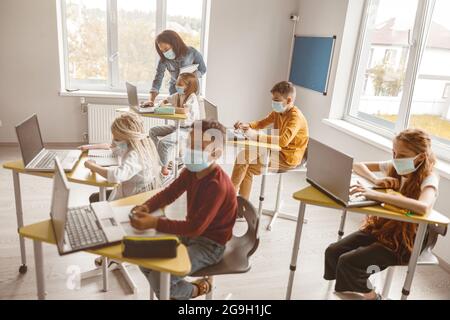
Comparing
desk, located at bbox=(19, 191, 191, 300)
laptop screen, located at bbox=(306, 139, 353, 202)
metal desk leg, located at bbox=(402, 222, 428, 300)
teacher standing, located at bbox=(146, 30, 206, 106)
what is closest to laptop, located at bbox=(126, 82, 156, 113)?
teacher standing, located at bbox=(146, 30, 206, 106)

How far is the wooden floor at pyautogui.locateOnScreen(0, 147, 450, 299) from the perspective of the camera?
2.20 meters

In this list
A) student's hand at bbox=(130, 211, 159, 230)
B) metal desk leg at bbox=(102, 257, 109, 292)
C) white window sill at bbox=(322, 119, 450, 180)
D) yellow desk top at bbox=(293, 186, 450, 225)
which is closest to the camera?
student's hand at bbox=(130, 211, 159, 230)

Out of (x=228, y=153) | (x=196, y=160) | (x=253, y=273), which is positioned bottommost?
(x=253, y=273)

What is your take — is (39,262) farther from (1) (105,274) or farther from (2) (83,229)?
(1) (105,274)

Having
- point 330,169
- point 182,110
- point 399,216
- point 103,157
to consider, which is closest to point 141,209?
point 103,157

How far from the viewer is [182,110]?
3.56m

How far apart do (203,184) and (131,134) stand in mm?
675

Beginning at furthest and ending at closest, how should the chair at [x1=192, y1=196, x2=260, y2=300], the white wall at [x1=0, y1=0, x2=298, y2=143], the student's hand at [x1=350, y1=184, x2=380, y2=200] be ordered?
the white wall at [x1=0, y1=0, x2=298, y2=143]
the student's hand at [x1=350, y1=184, x2=380, y2=200]
the chair at [x1=192, y1=196, x2=260, y2=300]

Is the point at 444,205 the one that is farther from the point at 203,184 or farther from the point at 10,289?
the point at 10,289

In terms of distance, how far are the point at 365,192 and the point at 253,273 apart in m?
1.00

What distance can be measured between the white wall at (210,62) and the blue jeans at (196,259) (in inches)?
147

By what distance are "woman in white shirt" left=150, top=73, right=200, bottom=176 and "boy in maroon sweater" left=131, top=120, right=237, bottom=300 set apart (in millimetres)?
1895

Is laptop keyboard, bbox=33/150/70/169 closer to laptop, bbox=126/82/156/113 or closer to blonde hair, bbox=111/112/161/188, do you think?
blonde hair, bbox=111/112/161/188

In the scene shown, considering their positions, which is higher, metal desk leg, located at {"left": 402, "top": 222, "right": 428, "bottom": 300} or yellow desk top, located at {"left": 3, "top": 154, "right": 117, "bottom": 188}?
yellow desk top, located at {"left": 3, "top": 154, "right": 117, "bottom": 188}
